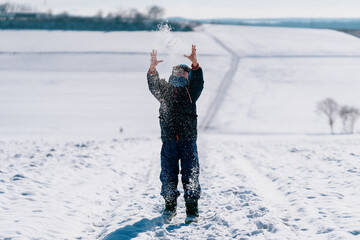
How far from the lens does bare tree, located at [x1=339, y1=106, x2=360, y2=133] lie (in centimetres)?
4041

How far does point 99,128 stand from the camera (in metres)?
34.7

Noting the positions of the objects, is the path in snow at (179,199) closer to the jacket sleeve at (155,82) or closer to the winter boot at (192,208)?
the winter boot at (192,208)

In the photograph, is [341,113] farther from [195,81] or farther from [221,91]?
[195,81]

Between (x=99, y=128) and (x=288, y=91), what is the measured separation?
3116cm

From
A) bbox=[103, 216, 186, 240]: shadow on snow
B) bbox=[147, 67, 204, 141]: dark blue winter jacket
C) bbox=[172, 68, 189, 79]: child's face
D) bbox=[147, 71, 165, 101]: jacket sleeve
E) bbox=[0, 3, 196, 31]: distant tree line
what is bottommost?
bbox=[103, 216, 186, 240]: shadow on snow

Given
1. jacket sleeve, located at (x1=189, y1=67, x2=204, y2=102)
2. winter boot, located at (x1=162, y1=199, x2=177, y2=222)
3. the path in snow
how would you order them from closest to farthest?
1. the path in snow
2. jacket sleeve, located at (x1=189, y1=67, x2=204, y2=102)
3. winter boot, located at (x1=162, y1=199, x2=177, y2=222)

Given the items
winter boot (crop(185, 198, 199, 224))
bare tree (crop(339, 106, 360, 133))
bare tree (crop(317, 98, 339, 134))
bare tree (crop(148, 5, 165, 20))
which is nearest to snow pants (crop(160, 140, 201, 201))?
winter boot (crop(185, 198, 199, 224))

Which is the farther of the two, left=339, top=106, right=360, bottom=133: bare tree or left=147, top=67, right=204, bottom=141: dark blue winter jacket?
left=339, top=106, right=360, bottom=133: bare tree

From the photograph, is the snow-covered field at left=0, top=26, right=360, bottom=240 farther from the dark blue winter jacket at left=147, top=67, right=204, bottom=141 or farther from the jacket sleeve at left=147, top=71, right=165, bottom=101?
the dark blue winter jacket at left=147, top=67, right=204, bottom=141

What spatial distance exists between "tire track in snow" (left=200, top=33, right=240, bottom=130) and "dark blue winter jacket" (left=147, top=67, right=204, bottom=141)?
101 ft

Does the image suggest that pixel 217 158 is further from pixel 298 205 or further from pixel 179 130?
pixel 179 130

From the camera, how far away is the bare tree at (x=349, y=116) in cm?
4041

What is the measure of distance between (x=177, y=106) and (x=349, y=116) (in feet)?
136

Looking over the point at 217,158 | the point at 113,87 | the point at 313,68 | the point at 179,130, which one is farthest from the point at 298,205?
the point at 313,68
